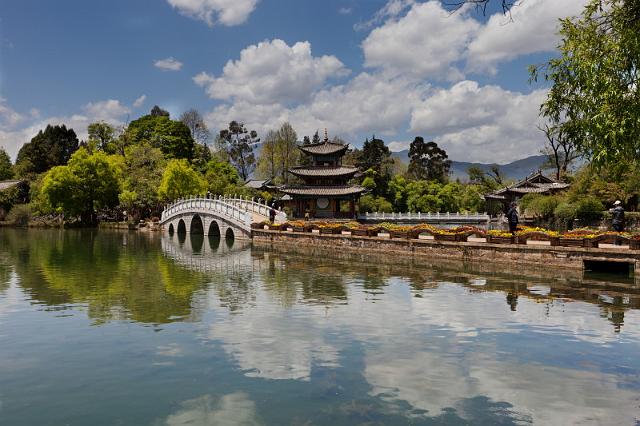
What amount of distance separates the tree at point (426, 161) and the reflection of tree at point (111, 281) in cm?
5378

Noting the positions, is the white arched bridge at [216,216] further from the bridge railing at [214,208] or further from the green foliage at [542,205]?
the green foliage at [542,205]

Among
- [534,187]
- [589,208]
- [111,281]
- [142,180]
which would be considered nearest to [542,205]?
[589,208]

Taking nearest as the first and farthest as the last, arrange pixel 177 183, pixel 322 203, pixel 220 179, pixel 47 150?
pixel 322 203
pixel 177 183
pixel 220 179
pixel 47 150

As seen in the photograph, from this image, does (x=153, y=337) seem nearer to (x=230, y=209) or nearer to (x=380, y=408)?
(x=380, y=408)

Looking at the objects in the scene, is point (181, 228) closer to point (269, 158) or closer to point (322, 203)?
point (322, 203)

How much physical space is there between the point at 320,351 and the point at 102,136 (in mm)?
64194

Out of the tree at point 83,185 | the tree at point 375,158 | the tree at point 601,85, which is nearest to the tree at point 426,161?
the tree at point 375,158

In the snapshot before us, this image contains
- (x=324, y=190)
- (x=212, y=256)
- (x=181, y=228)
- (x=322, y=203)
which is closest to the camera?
(x=212, y=256)

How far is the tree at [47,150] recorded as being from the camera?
73250mm

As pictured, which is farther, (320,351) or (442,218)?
(442,218)

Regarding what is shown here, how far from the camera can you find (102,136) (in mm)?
67000

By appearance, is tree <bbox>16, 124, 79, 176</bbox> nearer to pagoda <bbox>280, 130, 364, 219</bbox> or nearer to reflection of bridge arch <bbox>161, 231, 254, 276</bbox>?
pagoda <bbox>280, 130, 364, 219</bbox>

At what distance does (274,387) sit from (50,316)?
7.65 metres

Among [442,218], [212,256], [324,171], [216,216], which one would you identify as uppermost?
[324,171]
